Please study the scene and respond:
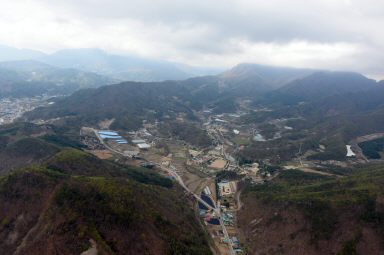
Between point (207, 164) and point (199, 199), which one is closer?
point (199, 199)

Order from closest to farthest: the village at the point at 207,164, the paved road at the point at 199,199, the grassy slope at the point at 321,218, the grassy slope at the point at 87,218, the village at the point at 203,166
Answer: the grassy slope at the point at 87,218, the grassy slope at the point at 321,218, the paved road at the point at 199,199, the village at the point at 203,166, the village at the point at 207,164

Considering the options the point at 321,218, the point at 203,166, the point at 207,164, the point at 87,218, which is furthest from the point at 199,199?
the point at 87,218

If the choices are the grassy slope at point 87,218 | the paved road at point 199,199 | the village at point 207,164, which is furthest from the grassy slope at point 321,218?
the grassy slope at point 87,218

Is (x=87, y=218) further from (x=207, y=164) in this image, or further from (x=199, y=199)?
(x=207, y=164)

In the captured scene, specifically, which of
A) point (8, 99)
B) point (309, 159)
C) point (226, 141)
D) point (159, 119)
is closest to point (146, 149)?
→ point (226, 141)

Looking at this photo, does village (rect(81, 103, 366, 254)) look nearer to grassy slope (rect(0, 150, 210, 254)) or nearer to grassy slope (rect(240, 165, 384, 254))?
grassy slope (rect(240, 165, 384, 254))

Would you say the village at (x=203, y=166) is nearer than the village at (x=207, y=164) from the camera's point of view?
Yes

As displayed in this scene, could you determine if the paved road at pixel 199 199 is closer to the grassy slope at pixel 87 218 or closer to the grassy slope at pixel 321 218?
the grassy slope at pixel 321 218

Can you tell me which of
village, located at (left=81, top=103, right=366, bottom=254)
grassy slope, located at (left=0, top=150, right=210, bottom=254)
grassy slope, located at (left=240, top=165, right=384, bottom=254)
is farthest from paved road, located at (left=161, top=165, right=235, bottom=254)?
grassy slope, located at (left=0, top=150, right=210, bottom=254)

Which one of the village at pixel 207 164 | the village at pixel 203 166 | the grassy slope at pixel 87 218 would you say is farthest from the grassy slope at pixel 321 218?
the grassy slope at pixel 87 218

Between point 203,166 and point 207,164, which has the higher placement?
point 203,166

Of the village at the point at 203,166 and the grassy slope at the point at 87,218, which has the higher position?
the grassy slope at the point at 87,218

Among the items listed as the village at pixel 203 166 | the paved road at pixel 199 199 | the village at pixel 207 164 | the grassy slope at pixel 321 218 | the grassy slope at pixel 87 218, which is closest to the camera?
the grassy slope at pixel 87 218
